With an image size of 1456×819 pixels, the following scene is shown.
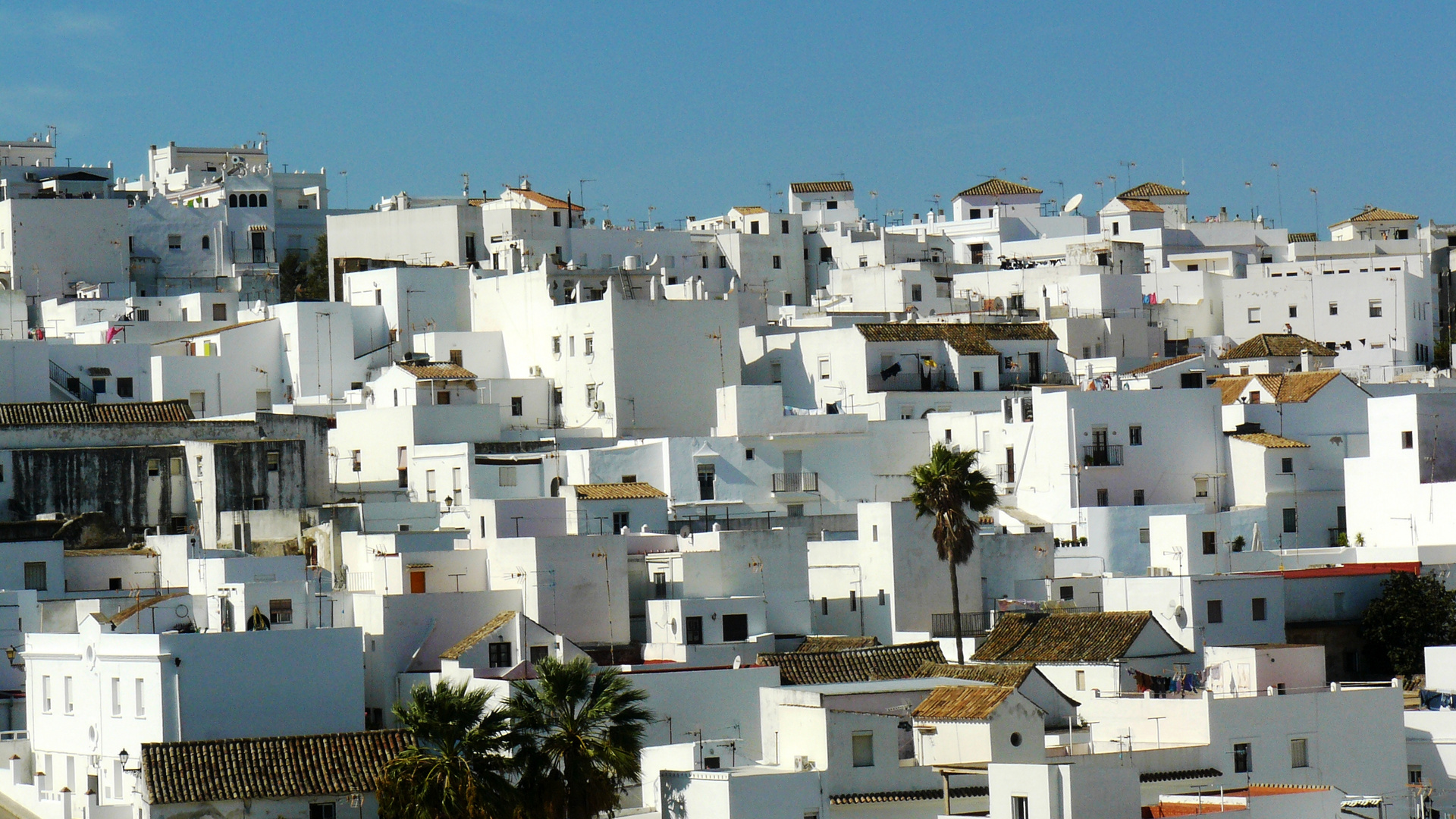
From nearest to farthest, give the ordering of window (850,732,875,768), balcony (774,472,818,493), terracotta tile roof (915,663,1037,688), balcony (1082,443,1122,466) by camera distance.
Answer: window (850,732,875,768), terracotta tile roof (915,663,1037,688), balcony (1082,443,1122,466), balcony (774,472,818,493)

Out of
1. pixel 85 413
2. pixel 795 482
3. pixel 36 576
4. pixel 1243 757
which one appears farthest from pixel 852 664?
pixel 85 413

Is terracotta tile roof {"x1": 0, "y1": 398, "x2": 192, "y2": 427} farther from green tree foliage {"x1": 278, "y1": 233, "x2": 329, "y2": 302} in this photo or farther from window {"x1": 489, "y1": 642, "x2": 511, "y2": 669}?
green tree foliage {"x1": 278, "y1": 233, "x2": 329, "y2": 302}

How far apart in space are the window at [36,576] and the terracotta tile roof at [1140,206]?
52.5 meters

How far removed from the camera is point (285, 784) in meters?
37.2

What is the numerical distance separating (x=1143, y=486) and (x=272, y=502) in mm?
20491

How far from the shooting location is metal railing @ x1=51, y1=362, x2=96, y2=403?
200 feet

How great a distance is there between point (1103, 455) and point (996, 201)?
38634mm

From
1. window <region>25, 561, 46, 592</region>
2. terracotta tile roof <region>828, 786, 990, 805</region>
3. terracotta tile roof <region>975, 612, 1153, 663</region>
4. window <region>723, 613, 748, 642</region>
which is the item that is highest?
window <region>25, 561, 46, 592</region>

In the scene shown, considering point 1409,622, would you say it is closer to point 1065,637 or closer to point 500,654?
point 1065,637

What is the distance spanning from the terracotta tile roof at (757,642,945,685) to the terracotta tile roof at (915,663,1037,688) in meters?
0.44

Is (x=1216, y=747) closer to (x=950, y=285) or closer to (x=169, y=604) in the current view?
(x=169, y=604)

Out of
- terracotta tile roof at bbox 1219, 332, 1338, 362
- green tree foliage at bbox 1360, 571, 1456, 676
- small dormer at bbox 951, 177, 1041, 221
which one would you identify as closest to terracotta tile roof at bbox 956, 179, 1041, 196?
small dormer at bbox 951, 177, 1041, 221

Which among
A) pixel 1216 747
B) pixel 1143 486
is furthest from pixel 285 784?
pixel 1143 486

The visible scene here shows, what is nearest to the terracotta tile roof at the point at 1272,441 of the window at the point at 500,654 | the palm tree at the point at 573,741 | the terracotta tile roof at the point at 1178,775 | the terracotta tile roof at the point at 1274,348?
the terracotta tile roof at the point at 1274,348
